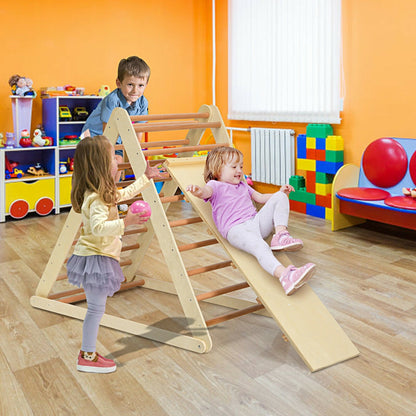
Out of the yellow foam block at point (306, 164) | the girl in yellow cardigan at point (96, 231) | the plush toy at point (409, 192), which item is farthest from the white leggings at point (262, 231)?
the yellow foam block at point (306, 164)

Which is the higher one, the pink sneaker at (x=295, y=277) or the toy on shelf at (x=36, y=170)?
the toy on shelf at (x=36, y=170)

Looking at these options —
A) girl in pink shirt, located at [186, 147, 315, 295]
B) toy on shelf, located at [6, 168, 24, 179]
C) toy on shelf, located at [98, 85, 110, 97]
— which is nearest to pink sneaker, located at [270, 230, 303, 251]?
girl in pink shirt, located at [186, 147, 315, 295]

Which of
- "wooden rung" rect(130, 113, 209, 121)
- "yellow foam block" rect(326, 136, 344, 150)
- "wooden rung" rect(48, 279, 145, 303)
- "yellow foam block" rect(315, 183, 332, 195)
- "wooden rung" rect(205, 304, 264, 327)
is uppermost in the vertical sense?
"wooden rung" rect(130, 113, 209, 121)

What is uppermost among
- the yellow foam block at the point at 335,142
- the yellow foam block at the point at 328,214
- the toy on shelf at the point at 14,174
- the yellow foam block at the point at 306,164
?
the yellow foam block at the point at 335,142

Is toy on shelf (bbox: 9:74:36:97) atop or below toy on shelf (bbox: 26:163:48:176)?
atop

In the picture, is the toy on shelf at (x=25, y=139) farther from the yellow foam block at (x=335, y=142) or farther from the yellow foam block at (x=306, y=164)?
the yellow foam block at (x=335, y=142)

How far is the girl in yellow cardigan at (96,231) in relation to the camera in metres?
1.77

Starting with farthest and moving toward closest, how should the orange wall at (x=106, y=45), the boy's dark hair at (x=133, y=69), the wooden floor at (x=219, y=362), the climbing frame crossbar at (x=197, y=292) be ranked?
the orange wall at (x=106, y=45) → the boy's dark hair at (x=133, y=69) → the climbing frame crossbar at (x=197, y=292) → the wooden floor at (x=219, y=362)

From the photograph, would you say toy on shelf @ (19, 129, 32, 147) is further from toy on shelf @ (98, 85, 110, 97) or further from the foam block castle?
the foam block castle

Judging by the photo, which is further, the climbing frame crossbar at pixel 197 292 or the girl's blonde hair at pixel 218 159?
the girl's blonde hair at pixel 218 159

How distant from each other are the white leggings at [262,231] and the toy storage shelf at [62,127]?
293cm

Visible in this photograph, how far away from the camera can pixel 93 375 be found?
1.84 meters

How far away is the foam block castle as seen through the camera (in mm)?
4203

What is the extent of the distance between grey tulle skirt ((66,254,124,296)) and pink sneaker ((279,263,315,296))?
2.21 ft
